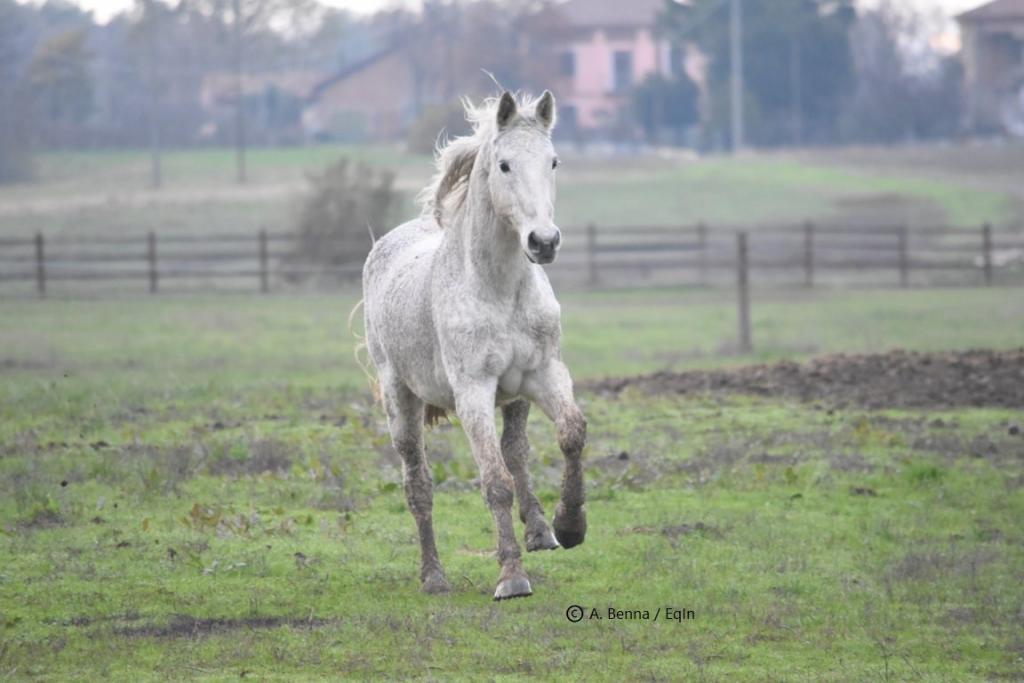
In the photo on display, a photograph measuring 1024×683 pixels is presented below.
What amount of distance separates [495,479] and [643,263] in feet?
83.2

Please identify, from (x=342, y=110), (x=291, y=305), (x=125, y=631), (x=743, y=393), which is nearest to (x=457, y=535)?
(x=125, y=631)

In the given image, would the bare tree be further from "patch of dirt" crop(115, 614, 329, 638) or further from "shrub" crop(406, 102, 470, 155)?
"patch of dirt" crop(115, 614, 329, 638)

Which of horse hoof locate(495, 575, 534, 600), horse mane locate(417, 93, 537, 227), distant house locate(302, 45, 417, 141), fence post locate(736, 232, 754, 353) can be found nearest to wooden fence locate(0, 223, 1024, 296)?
fence post locate(736, 232, 754, 353)

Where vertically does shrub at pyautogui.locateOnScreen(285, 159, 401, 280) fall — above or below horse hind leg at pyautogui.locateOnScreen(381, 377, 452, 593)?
above

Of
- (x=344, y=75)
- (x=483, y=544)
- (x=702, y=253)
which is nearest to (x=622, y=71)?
(x=344, y=75)

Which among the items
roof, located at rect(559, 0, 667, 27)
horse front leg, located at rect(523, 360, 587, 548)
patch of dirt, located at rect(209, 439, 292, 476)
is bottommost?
patch of dirt, located at rect(209, 439, 292, 476)

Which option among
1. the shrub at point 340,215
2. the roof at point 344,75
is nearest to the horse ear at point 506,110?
the shrub at point 340,215

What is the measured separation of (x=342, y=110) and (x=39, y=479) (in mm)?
A: 79537

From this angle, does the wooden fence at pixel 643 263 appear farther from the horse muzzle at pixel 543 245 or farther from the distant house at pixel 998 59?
the distant house at pixel 998 59

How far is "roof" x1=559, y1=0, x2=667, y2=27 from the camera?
304 ft

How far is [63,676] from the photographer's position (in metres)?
6.42

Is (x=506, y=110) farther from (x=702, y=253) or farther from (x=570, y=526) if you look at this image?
(x=702, y=253)

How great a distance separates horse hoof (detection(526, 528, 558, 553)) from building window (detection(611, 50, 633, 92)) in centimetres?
8704

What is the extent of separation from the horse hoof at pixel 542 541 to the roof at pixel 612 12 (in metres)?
85.5
